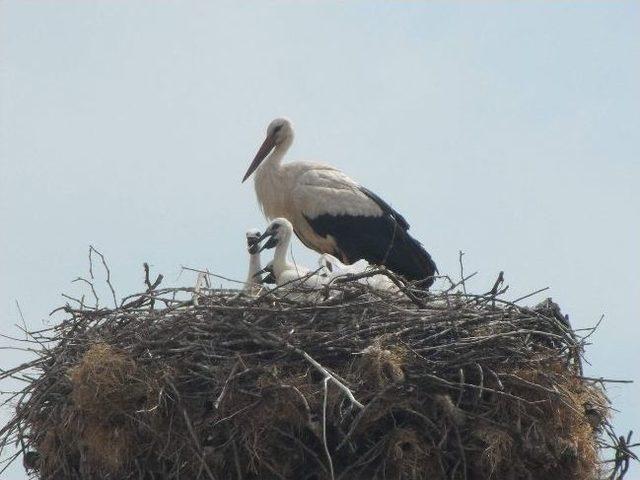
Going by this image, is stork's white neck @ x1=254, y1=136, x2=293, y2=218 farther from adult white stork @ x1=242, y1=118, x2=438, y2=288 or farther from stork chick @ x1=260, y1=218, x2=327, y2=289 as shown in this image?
stork chick @ x1=260, y1=218, x2=327, y2=289

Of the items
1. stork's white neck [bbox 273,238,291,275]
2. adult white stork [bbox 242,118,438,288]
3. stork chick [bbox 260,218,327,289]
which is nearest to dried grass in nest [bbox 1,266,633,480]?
stork chick [bbox 260,218,327,289]

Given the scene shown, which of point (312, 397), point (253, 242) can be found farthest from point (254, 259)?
point (312, 397)

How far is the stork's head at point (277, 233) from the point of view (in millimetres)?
7867

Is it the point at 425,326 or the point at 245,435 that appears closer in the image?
the point at 245,435

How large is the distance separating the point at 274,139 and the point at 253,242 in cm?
136

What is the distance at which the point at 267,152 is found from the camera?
366 inches

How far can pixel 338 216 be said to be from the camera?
29.1ft

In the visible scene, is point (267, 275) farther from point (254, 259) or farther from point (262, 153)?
point (262, 153)

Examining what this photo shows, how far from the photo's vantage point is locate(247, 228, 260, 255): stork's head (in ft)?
26.3

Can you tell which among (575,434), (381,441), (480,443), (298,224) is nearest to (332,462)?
(381,441)

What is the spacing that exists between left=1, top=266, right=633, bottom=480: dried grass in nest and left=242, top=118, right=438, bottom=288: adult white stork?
2.37m

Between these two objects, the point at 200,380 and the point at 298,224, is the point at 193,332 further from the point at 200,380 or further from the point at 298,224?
the point at 298,224

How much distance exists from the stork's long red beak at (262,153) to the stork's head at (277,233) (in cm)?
134

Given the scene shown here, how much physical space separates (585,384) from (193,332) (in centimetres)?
162
